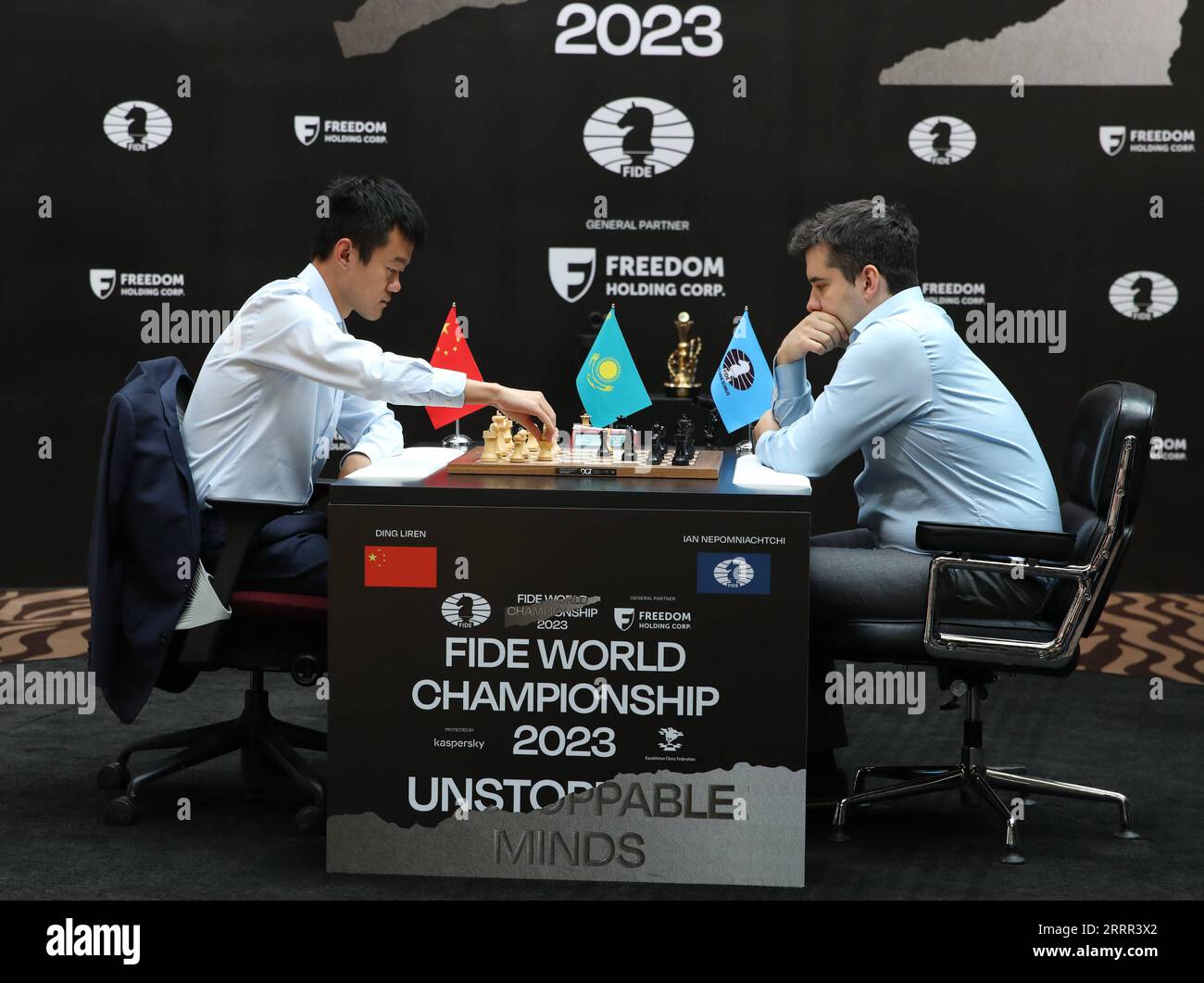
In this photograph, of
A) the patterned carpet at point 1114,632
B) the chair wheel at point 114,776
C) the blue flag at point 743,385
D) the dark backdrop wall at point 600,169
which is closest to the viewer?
the chair wheel at point 114,776

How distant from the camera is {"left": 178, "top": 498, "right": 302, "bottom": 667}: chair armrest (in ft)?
9.25

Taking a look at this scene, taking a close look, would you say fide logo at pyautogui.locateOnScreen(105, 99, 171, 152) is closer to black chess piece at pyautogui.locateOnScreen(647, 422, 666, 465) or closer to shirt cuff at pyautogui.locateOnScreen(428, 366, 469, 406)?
shirt cuff at pyautogui.locateOnScreen(428, 366, 469, 406)

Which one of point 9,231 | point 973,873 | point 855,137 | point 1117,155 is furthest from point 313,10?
point 973,873

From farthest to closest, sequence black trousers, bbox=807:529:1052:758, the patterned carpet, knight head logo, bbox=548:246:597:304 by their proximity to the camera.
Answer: knight head logo, bbox=548:246:597:304 < the patterned carpet < black trousers, bbox=807:529:1052:758

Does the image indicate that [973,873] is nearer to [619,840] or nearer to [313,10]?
[619,840]

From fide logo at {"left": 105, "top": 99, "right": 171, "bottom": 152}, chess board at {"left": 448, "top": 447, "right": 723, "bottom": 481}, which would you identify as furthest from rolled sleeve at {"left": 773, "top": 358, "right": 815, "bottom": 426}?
fide logo at {"left": 105, "top": 99, "right": 171, "bottom": 152}

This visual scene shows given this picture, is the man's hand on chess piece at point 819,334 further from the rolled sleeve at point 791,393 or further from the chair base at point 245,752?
the chair base at point 245,752

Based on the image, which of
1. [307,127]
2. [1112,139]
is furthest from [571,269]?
[1112,139]

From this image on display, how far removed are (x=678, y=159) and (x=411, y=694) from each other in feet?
11.0

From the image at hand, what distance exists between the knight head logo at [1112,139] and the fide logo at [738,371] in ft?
8.69

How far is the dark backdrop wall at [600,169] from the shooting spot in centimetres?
536

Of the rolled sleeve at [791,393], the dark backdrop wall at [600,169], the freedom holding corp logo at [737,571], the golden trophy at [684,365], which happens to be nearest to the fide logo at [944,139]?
the dark backdrop wall at [600,169]

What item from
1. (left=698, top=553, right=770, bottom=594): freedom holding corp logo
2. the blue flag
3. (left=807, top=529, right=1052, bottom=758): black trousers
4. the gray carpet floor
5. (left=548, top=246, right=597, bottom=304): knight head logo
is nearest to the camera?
(left=698, top=553, right=770, bottom=594): freedom holding corp logo

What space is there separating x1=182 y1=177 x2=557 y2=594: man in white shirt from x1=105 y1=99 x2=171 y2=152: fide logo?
8.51 ft
